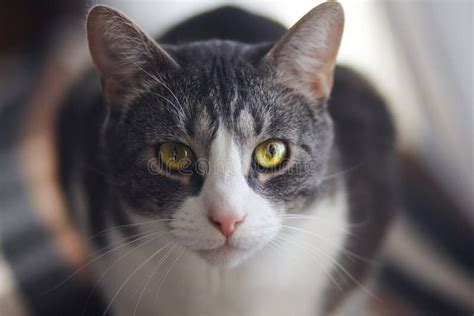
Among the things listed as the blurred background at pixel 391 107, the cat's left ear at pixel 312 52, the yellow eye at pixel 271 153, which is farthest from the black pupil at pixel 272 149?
the blurred background at pixel 391 107

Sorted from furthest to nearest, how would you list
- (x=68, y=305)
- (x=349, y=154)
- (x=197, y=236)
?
(x=349, y=154)
(x=68, y=305)
(x=197, y=236)

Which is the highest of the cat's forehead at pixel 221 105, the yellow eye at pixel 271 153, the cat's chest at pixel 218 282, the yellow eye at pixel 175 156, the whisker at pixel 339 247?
the cat's forehead at pixel 221 105

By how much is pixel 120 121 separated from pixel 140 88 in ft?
0.20

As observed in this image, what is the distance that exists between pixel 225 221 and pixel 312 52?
0.30m

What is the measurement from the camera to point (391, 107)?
3.10ft

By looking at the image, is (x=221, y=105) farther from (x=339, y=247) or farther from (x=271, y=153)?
(x=339, y=247)

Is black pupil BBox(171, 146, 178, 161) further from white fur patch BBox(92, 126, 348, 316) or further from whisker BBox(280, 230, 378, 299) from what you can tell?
whisker BBox(280, 230, 378, 299)

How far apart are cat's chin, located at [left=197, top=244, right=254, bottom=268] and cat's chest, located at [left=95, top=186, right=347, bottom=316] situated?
50 mm

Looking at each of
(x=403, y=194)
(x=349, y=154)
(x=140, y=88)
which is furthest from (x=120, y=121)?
(x=403, y=194)

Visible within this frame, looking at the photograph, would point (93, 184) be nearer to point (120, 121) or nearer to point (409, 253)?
point (120, 121)

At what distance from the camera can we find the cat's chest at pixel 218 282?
0.80m

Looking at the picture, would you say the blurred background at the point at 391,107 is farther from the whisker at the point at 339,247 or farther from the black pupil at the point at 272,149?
the black pupil at the point at 272,149

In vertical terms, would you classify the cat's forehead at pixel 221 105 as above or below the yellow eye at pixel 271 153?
above

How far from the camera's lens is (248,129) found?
2.35 ft
